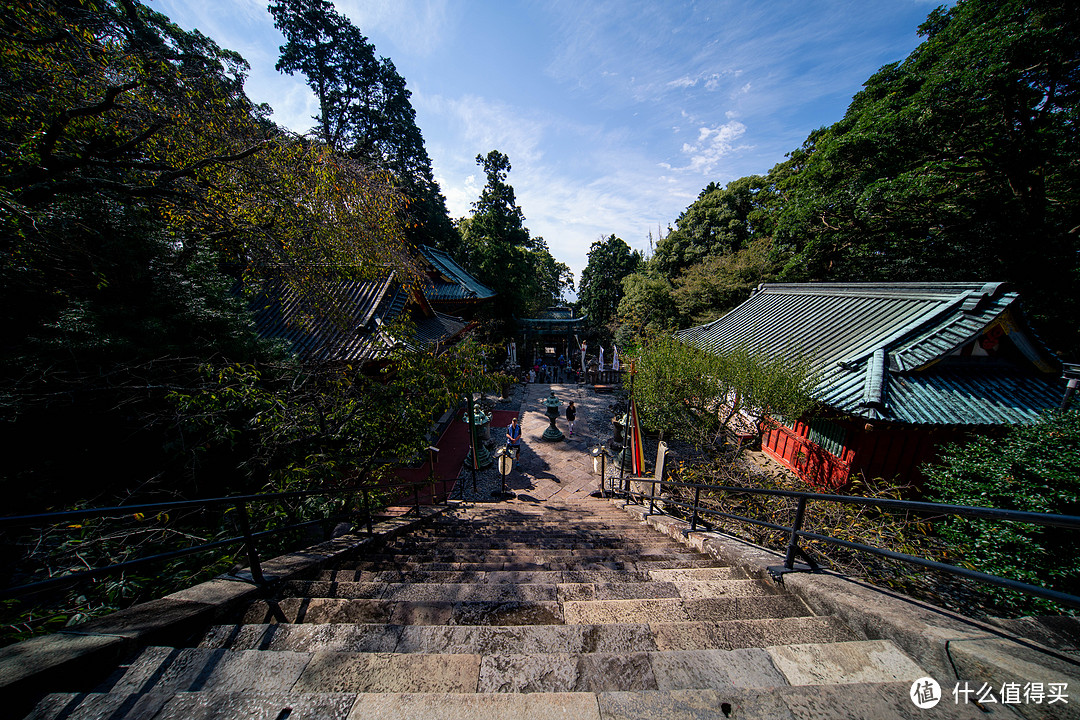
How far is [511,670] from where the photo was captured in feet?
6.04

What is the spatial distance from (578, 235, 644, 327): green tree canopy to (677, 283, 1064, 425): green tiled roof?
24302 mm

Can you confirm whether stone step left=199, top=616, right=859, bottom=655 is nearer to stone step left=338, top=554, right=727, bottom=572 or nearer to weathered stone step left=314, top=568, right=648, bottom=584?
weathered stone step left=314, top=568, right=648, bottom=584

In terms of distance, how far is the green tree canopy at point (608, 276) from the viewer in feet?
107

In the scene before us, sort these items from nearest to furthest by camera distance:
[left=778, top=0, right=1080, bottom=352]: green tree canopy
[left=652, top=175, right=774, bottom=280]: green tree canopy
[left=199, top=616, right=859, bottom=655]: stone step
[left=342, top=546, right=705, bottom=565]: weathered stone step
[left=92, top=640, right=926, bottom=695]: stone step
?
[left=92, top=640, right=926, bottom=695]: stone step
[left=199, top=616, right=859, bottom=655]: stone step
[left=342, top=546, right=705, bottom=565]: weathered stone step
[left=778, top=0, right=1080, bottom=352]: green tree canopy
[left=652, top=175, right=774, bottom=280]: green tree canopy

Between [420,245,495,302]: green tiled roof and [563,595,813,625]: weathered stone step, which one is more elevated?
[420,245,495,302]: green tiled roof

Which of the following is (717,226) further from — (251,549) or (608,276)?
(251,549)

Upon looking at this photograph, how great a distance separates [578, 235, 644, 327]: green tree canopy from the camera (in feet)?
107

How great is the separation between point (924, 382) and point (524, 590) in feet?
26.8

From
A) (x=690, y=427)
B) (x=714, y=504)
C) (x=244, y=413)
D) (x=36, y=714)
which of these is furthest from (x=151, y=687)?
(x=690, y=427)

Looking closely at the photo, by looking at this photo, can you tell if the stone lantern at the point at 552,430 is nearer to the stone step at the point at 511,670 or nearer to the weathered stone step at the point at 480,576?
the weathered stone step at the point at 480,576

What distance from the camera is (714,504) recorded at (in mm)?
6164

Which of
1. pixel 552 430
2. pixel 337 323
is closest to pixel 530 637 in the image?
pixel 337 323

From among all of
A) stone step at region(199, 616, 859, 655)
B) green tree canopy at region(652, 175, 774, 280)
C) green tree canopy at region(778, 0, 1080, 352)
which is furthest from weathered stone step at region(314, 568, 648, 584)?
green tree canopy at region(652, 175, 774, 280)

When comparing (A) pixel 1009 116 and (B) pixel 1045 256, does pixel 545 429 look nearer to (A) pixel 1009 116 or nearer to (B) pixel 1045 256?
(B) pixel 1045 256
